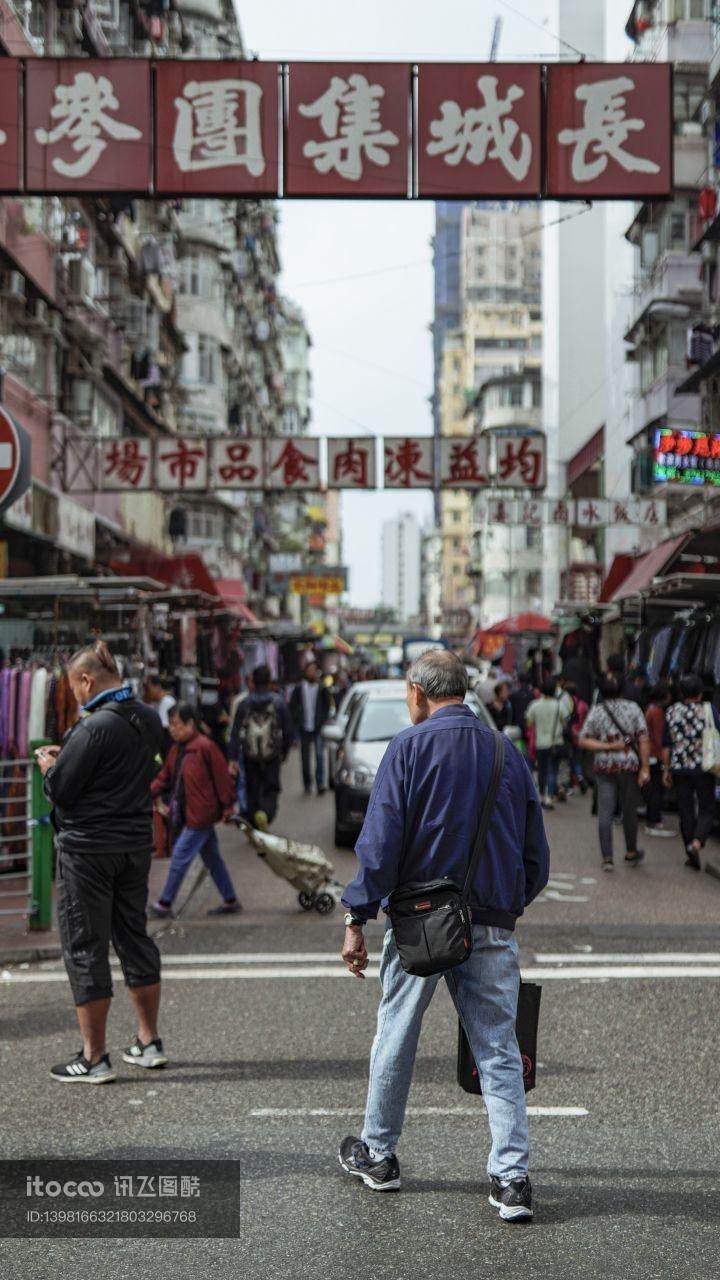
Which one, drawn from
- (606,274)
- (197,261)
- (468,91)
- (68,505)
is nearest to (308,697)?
(68,505)

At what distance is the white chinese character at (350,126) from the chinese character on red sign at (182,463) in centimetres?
1430

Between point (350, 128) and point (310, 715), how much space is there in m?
10.6

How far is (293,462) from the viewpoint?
2691 cm

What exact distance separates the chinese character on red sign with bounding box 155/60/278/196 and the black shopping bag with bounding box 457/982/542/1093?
9.54m

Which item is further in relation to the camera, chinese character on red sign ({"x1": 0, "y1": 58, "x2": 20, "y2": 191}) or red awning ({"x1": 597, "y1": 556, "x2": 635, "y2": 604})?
red awning ({"x1": 597, "y1": 556, "x2": 635, "y2": 604})

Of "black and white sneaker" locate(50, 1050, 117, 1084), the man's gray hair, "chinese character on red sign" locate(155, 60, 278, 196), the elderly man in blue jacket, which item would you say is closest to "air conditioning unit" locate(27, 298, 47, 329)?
"chinese character on red sign" locate(155, 60, 278, 196)

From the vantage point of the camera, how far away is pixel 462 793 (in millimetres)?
4727

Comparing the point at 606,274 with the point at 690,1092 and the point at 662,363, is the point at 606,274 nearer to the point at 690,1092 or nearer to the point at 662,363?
the point at 662,363

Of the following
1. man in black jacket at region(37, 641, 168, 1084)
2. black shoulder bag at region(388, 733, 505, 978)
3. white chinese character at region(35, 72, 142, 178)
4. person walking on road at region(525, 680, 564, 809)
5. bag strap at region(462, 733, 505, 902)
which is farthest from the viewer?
person walking on road at region(525, 680, 564, 809)

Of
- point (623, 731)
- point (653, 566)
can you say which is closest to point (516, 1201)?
point (623, 731)

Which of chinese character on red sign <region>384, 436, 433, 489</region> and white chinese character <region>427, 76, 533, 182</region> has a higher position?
white chinese character <region>427, 76, 533, 182</region>

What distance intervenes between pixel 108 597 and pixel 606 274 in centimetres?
4239

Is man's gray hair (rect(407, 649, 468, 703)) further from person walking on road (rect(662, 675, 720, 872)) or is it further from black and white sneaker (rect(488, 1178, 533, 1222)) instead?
person walking on road (rect(662, 675, 720, 872))

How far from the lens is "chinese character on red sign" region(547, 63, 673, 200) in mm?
12820
